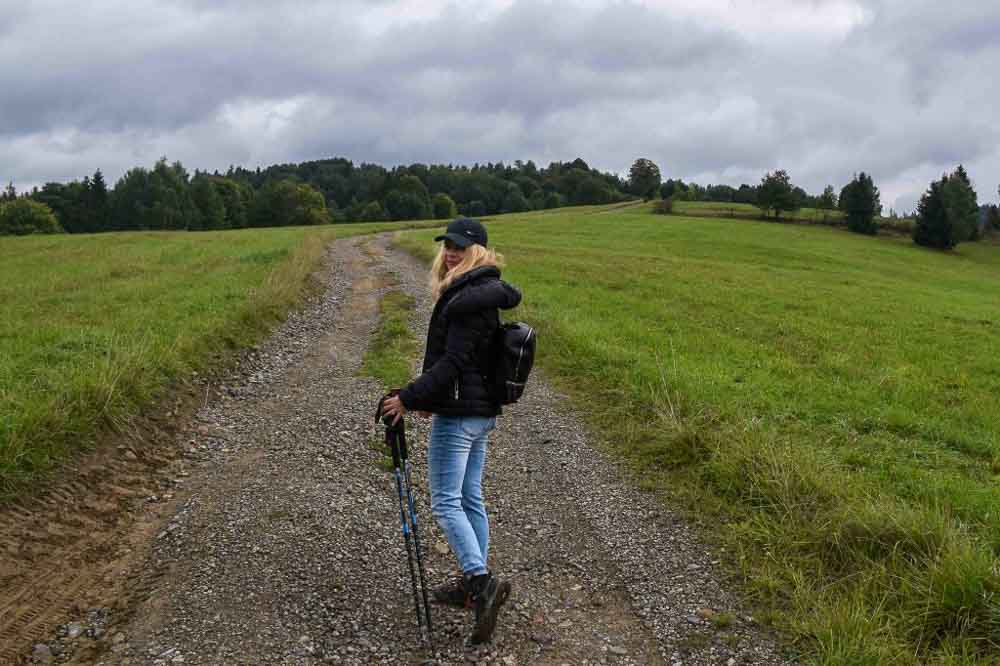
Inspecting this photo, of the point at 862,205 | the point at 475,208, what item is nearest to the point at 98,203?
the point at 475,208

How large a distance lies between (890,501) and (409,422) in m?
6.14

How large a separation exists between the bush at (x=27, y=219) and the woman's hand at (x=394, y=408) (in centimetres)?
10645

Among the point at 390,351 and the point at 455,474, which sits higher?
the point at 455,474

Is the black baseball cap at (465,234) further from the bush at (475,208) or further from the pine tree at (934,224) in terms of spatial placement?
the bush at (475,208)

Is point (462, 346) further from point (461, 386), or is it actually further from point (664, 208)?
point (664, 208)

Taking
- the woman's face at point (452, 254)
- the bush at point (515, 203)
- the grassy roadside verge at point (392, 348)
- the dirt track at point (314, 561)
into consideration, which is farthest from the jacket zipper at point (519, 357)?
the bush at point (515, 203)

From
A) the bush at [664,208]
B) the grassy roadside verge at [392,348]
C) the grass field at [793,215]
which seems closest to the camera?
the grassy roadside verge at [392,348]

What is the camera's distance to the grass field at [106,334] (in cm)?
758

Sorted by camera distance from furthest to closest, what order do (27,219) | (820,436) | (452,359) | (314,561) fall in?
1. (27,219)
2. (820,436)
3. (314,561)
4. (452,359)

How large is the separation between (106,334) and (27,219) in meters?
101

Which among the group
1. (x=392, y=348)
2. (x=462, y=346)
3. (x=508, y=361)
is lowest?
(x=392, y=348)

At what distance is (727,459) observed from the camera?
7.75 metres

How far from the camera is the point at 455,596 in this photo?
18.7ft

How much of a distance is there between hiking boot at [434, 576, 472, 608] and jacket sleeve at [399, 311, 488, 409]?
5.59 feet
